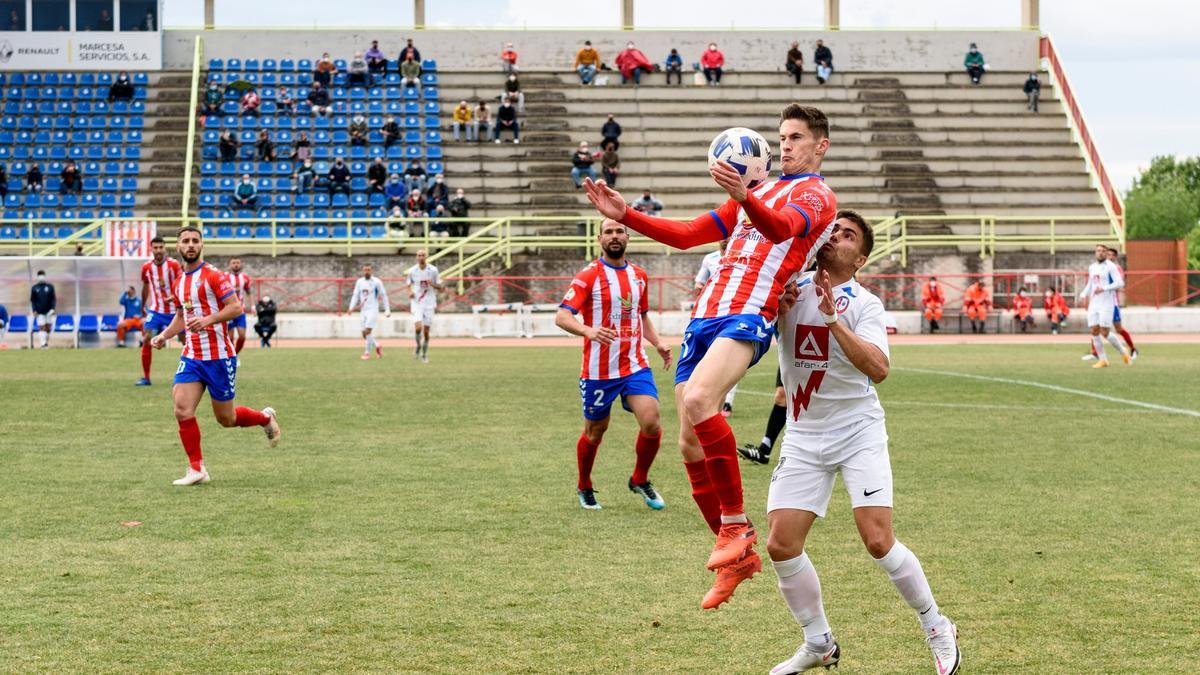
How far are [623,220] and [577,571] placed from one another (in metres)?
2.25

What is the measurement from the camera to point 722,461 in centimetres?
649

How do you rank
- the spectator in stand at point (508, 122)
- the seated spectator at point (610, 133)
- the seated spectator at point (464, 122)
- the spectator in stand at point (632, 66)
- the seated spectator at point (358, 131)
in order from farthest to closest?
the spectator in stand at point (632, 66), the spectator in stand at point (508, 122), the seated spectator at point (464, 122), the seated spectator at point (358, 131), the seated spectator at point (610, 133)

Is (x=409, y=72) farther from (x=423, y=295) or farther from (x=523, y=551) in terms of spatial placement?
(x=523, y=551)

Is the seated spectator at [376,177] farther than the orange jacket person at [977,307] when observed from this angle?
Yes

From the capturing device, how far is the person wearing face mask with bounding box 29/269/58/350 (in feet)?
105

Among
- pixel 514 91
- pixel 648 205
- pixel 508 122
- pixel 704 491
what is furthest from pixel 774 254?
pixel 514 91

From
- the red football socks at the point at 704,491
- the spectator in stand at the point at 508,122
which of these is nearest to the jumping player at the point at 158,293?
the red football socks at the point at 704,491

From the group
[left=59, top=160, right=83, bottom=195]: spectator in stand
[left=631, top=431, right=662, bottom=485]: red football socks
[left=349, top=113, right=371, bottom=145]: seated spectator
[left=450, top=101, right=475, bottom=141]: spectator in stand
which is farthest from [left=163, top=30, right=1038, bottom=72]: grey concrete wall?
[left=631, top=431, right=662, bottom=485]: red football socks

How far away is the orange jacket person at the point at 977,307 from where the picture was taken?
124 ft

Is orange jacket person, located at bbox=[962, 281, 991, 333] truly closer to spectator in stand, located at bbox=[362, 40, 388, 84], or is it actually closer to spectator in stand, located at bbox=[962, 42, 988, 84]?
spectator in stand, located at bbox=[962, 42, 988, 84]

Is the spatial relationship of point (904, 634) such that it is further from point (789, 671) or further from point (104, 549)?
point (104, 549)

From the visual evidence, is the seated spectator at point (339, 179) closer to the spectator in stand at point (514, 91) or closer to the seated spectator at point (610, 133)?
the spectator in stand at point (514, 91)

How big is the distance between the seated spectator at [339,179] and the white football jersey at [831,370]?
37556 mm

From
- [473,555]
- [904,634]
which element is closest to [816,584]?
[904,634]
